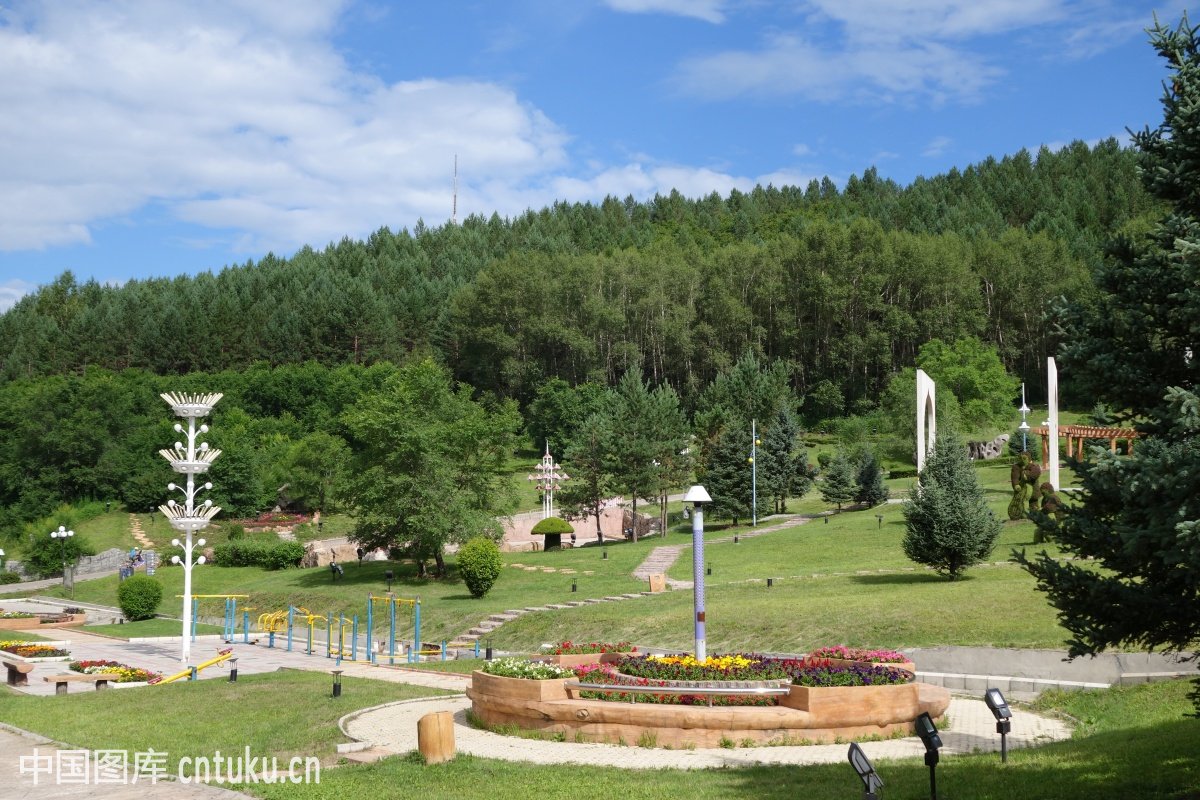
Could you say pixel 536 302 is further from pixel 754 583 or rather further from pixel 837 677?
pixel 837 677

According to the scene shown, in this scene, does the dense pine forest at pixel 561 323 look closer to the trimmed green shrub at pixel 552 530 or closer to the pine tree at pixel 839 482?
the trimmed green shrub at pixel 552 530

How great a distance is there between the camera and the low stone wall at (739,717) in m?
14.1

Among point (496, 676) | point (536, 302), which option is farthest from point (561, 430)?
point (496, 676)

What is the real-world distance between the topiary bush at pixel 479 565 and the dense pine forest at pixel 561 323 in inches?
1395

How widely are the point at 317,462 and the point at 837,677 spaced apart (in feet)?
191

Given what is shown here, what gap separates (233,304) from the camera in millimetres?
109750

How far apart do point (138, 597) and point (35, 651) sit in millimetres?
10257

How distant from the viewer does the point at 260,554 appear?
171 ft

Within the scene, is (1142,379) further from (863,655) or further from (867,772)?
(863,655)

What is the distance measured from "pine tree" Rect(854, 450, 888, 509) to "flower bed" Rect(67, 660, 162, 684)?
3485cm

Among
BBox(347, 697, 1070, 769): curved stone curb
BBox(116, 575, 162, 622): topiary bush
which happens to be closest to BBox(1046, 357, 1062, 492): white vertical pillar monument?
BBox(347, 697, 1070, 769): curved stone curb

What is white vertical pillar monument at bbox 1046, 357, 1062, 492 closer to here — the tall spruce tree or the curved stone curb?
the curved stone curb

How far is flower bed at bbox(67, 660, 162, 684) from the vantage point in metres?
23.5

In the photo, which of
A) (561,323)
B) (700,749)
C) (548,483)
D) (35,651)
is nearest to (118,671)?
(35,651)
